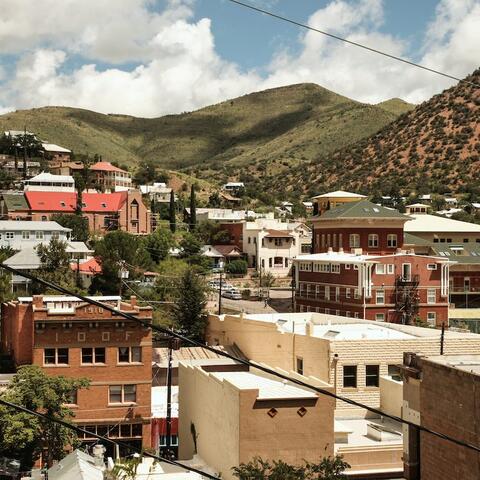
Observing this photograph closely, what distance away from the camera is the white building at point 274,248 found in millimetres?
91875

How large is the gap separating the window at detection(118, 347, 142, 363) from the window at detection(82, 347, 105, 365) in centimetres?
76

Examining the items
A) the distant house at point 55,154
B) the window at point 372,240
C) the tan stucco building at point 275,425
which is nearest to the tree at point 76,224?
the window at point 372,240

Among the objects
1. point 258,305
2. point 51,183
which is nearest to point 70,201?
point 51,183

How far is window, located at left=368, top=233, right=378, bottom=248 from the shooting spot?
69312mm

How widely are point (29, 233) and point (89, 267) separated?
13.2 m

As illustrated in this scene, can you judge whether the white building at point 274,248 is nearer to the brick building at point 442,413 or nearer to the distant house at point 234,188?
the distant house at point 234,188

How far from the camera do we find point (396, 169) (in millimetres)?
148625

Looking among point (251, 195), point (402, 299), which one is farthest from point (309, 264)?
point (251, 195)

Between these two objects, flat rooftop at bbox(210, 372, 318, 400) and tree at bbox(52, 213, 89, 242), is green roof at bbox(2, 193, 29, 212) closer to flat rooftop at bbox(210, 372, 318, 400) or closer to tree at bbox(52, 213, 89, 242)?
tree at bbox(52, 213, 89, 242)

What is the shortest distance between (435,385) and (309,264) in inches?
1998

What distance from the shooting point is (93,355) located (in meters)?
37.5

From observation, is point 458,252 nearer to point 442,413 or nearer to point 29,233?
point 29,233

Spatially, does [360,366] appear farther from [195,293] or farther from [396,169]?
[396,169]

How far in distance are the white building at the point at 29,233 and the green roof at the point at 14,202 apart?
9.31m
